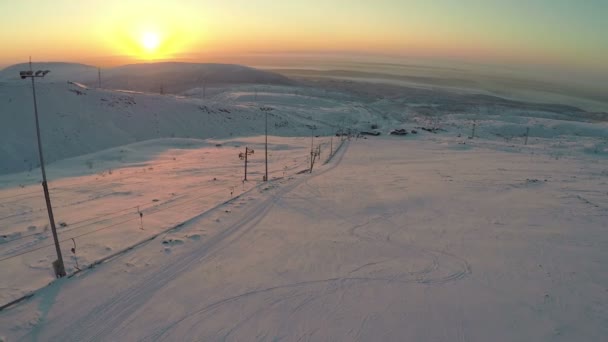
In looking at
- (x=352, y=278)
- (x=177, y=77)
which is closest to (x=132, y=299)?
(x=352, y=278)

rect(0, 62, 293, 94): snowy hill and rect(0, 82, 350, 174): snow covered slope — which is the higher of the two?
rect(0, 62, 293, 94): snowy hill

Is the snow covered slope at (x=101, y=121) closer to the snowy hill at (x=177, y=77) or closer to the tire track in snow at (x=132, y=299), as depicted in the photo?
the tire track in snow at (x=132, y=299)

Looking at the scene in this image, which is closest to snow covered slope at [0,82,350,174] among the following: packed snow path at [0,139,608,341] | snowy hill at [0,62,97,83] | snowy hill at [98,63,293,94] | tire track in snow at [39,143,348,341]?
tire track in snow at [39,143,348,341]

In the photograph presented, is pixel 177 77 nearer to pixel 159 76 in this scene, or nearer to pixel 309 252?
pixel 159 76

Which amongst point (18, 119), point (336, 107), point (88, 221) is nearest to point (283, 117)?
point (336, 107)

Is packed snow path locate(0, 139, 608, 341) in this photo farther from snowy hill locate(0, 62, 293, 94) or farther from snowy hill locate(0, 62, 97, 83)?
snowy hill locate(0, 62, 97, 83)

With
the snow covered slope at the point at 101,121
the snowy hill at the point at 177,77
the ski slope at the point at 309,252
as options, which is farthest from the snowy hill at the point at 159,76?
the ski slope at the point at 309,252

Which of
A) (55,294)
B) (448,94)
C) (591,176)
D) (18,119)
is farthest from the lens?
(448,94)

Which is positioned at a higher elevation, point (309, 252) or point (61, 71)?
point (61, 71)

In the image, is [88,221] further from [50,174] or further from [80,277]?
[50,174]
